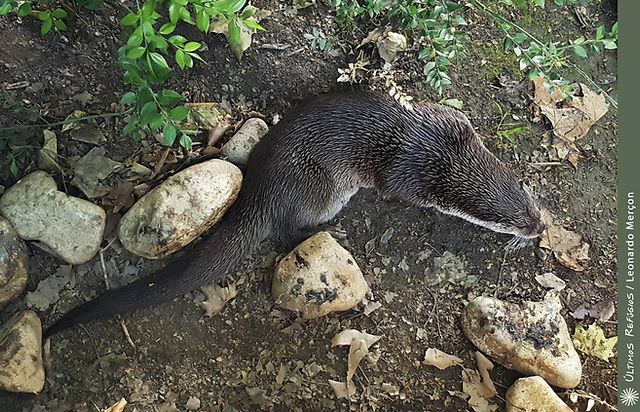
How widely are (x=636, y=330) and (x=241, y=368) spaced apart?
5.00 ft

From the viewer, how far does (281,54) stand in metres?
2.24

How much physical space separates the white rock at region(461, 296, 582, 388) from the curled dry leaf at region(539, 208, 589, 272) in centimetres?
27

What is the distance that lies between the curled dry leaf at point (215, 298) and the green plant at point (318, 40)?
108 cm

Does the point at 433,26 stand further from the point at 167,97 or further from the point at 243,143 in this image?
the point at 167,97

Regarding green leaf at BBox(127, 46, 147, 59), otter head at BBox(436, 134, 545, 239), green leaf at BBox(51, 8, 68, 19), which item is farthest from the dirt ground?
green leaf at BBox(127, 46, 147, 59)

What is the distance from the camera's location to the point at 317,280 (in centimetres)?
198

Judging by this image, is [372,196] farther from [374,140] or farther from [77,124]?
[77,124]

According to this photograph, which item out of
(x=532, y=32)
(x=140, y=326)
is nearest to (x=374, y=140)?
(x=532, y=32)

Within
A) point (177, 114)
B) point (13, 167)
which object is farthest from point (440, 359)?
point (13, 167)

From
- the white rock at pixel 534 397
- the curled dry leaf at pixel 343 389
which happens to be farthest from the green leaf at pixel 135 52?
the white rock at pixel 534 397

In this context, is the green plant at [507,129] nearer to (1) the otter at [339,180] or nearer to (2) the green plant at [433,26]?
(1) the otter at [339,180]

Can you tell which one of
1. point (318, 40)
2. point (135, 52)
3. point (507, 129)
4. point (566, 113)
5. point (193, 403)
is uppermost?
point (135, 52)

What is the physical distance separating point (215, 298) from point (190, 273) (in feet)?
0.58

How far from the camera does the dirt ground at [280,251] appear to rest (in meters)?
2.02
